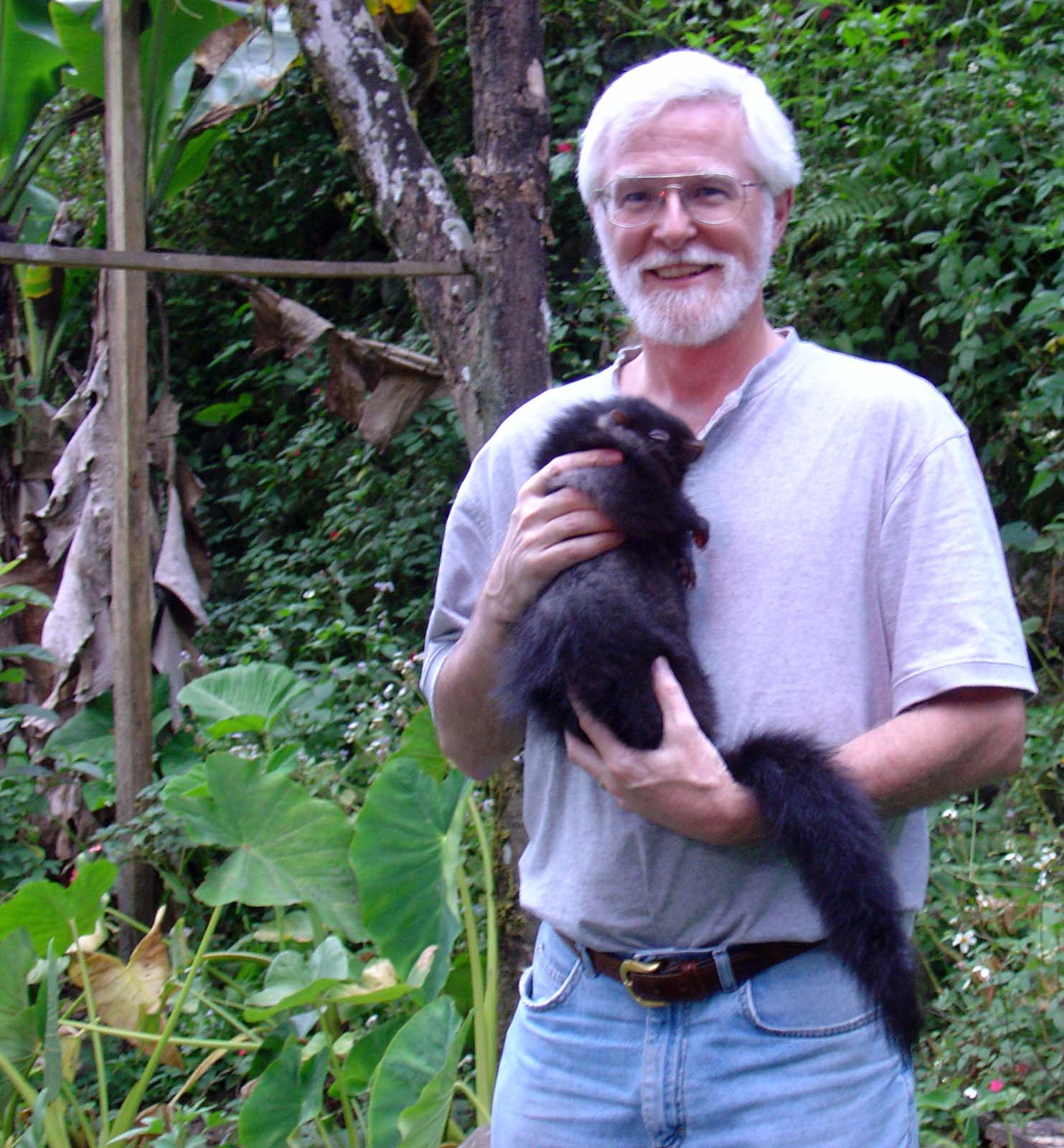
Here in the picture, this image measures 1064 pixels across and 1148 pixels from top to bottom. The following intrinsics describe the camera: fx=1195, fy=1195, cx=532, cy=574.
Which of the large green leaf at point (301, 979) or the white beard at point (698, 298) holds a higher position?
the white beard at point (698, 298)

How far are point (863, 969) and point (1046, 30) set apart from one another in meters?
4.55

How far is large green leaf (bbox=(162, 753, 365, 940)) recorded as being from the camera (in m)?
3.30

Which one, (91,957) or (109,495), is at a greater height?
(109,495)

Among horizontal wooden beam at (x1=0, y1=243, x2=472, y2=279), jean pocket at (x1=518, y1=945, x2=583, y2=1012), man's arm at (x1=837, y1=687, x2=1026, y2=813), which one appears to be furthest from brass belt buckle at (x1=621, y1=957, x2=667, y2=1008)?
horizontal wooden beam at (x1=0, y1=243, x2=472, y2=279)

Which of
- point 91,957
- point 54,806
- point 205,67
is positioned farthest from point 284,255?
point 91,957

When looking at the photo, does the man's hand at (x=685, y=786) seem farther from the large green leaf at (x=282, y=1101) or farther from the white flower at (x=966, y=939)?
the white flower at (x=966, y=939)

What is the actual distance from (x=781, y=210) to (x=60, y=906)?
2.65 m

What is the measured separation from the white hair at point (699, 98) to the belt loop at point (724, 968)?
47.5 inches

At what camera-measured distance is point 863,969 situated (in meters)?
1.64

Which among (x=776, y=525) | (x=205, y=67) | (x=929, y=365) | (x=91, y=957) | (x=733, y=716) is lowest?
(x=91, y=957)

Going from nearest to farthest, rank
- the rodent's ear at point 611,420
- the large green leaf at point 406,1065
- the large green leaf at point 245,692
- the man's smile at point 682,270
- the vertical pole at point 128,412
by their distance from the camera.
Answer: the man's smile at point 682,270 → the rodent's ear at point 611,420 → the large green leaf at point 406,1065 → the vertical pole at point 128,412 → the large green leaf at point 245,692

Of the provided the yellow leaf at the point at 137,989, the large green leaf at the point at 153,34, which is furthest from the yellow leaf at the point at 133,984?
the large green leaf at the point at 153,34

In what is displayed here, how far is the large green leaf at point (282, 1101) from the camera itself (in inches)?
116

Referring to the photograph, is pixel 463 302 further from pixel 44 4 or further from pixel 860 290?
pixel 44 4
